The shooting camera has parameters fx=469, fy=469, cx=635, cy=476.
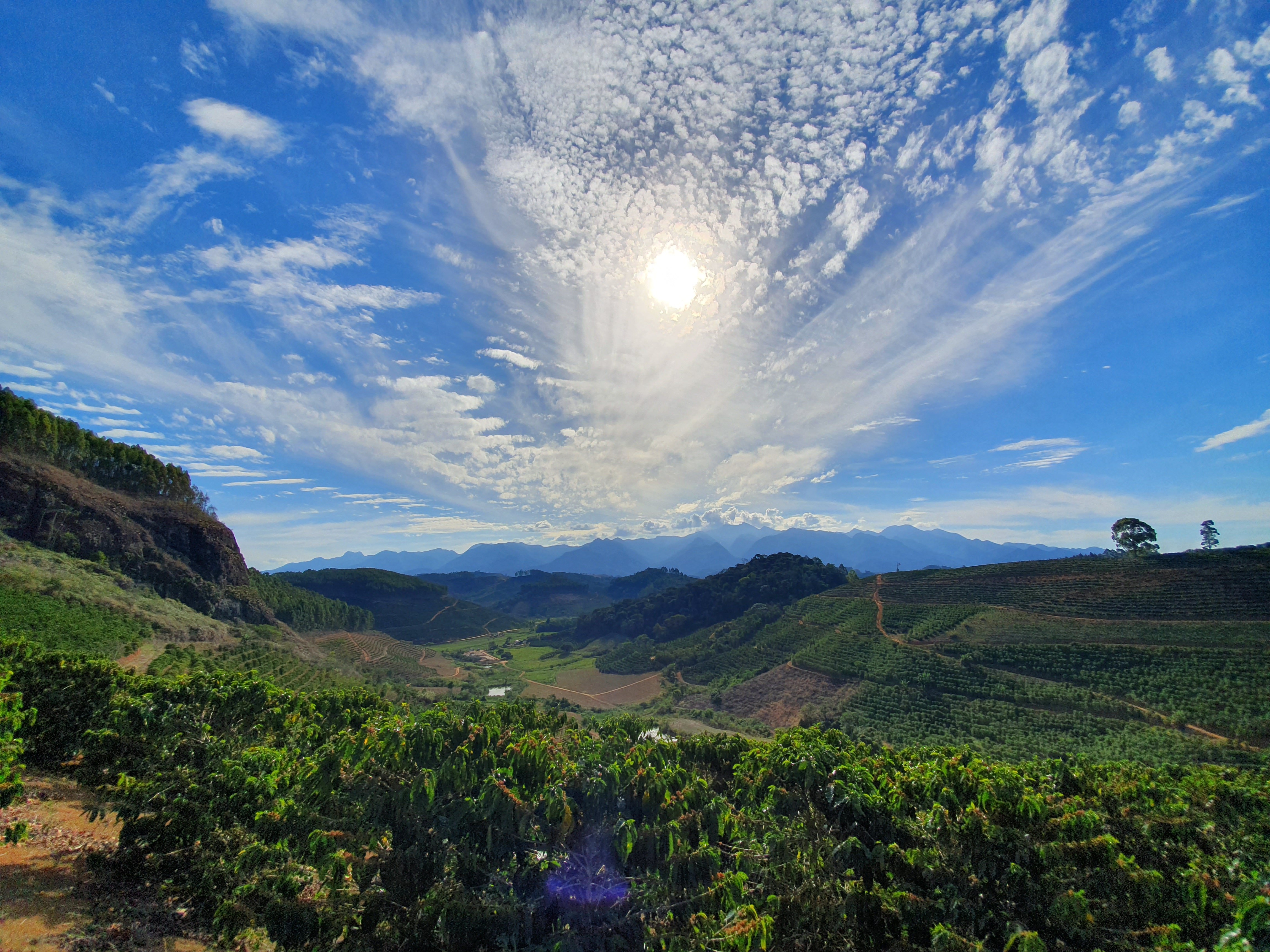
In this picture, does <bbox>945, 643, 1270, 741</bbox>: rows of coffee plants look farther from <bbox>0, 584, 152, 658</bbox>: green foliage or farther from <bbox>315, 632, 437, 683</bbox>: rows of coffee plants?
<bbox>315, 632, 437, 683</bbox>: rows of coffee plants

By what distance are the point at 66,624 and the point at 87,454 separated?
46657 mm

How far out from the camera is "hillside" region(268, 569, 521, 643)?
459 ft

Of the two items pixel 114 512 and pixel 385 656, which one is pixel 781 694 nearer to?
pixel 385 656

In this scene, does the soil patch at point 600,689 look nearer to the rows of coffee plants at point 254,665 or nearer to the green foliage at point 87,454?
the rows of coffee plants at point 254,665

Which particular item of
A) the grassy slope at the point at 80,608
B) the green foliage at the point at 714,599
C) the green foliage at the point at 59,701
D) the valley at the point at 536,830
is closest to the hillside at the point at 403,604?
the green foliage at the point at 714,599

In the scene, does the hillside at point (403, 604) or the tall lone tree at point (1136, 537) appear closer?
the tall lone tree at point (1136, 537)

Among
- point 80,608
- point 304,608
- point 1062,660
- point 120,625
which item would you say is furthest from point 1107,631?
point 304,608

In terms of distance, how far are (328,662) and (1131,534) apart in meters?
119

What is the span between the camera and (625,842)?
9.95 meters

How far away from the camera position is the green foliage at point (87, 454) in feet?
167

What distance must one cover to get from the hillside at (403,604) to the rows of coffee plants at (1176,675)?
133398mm

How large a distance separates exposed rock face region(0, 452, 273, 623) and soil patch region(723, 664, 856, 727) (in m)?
68.0

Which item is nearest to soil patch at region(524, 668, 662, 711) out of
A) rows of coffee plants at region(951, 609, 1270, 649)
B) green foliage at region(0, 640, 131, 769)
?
rows of coffee plants at region(951, 609, 1270, 649)

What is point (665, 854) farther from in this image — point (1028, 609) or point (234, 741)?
point (1028, 609)
